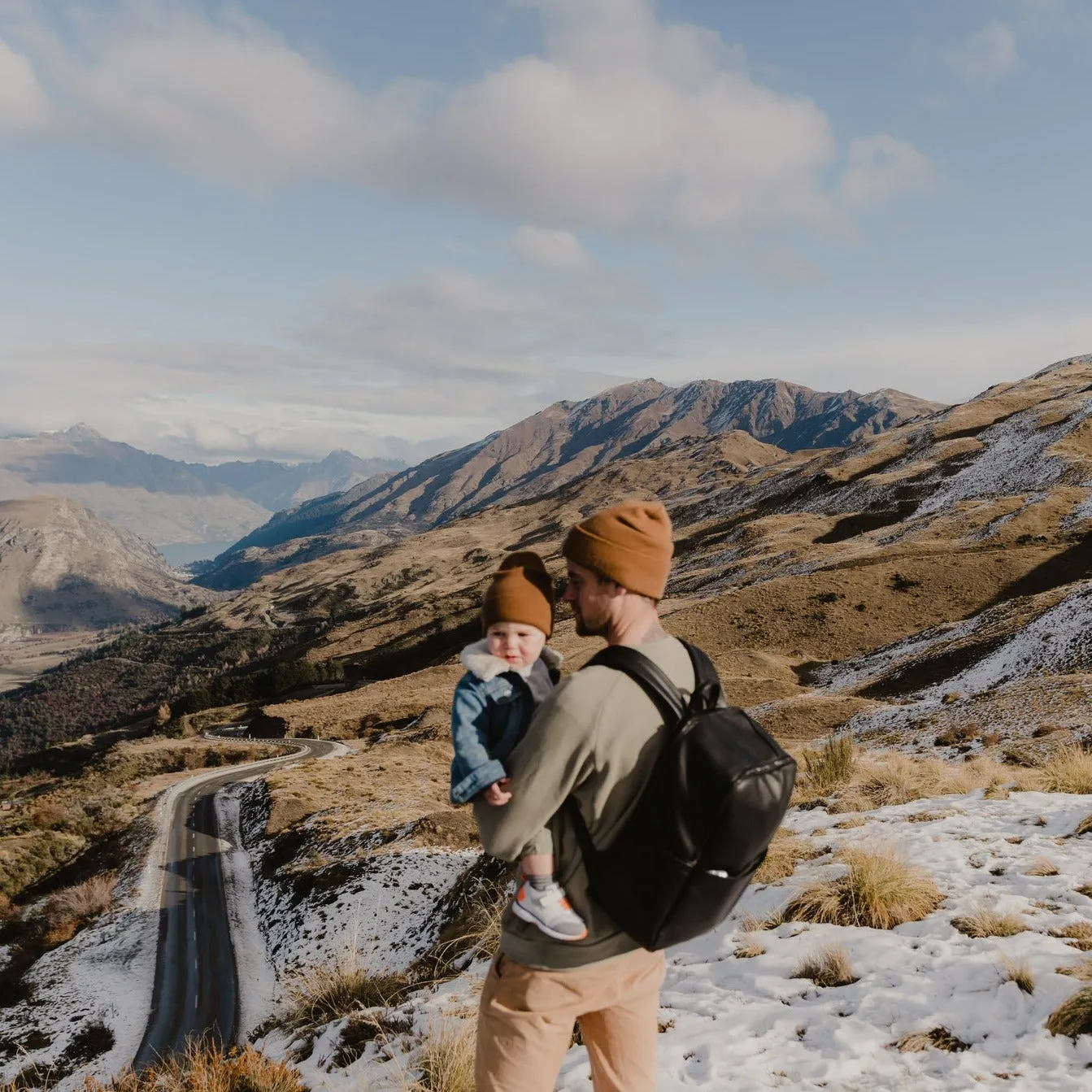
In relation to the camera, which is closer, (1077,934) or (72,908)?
(1077,934)

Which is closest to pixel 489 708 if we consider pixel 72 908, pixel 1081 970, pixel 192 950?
pixel 1081 970

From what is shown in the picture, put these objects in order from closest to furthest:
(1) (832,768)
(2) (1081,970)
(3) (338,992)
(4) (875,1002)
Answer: (2) (1081,970) → (4) (875,1002) → (3) (338,992) → (1) (832,768)

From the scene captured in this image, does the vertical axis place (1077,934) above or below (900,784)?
above

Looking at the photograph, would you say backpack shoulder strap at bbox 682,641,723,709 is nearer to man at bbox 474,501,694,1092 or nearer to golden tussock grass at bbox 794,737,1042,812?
man at bbox 474,501,694,1092

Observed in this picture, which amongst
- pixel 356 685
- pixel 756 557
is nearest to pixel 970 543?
pixel 756 557

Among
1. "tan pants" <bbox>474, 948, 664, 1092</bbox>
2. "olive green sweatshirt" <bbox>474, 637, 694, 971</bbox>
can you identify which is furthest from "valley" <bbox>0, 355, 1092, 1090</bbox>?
"olive green sweatshirt" <bbox>474, 637, 694, 971</bbox>

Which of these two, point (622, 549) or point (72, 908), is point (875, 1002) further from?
point (72, 908)

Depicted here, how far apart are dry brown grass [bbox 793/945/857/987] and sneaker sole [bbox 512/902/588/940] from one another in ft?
11.7

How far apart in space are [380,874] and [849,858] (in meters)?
15.0

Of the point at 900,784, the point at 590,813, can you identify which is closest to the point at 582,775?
the point at 590,813

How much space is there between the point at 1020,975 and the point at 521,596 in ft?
14.9

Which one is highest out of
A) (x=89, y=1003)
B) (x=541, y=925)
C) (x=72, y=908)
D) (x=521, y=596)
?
(x=521, y=596)

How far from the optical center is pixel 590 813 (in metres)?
2.75

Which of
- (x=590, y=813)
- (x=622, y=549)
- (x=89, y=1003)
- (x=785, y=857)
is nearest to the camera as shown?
(x=590, y=813)
